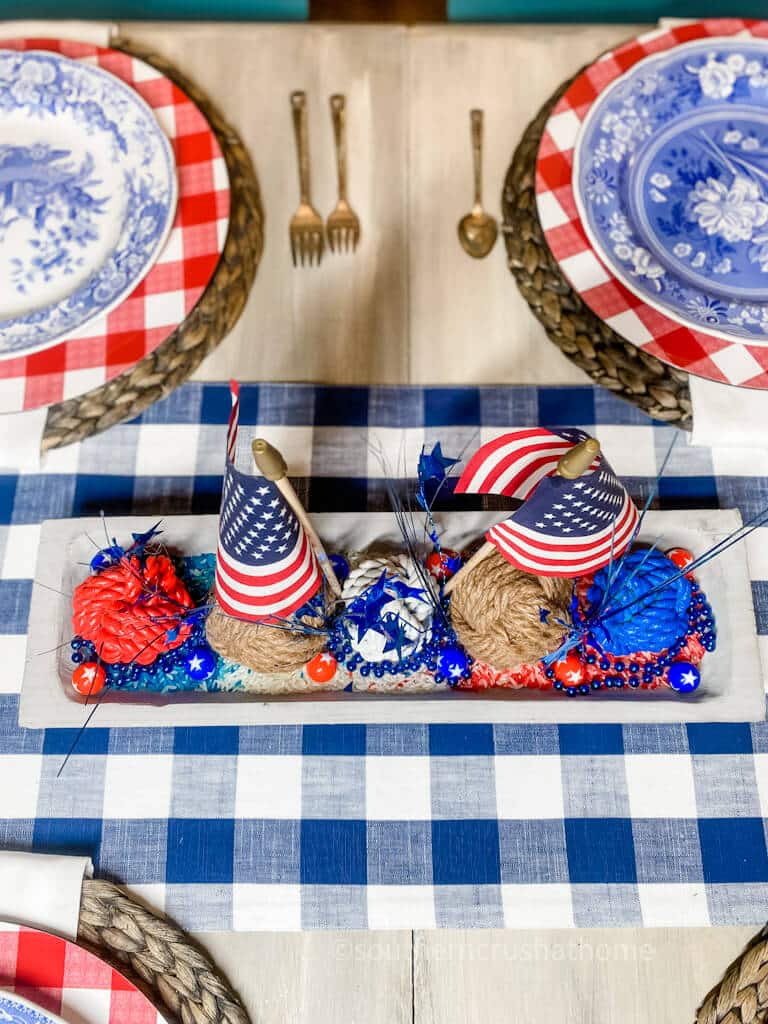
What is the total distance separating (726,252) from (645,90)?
0.70 ft

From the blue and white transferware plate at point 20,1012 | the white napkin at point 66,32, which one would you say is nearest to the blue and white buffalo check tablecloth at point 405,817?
the blue and white transferware plate at point 20,1012

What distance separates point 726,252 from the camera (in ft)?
2.83

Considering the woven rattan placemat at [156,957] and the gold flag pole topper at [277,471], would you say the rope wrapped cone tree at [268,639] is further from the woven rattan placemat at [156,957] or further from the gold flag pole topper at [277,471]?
the woven rattan placemat at [156,957]

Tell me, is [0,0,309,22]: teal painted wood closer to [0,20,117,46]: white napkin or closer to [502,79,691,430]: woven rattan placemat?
[0,20,117,46]: white napkin

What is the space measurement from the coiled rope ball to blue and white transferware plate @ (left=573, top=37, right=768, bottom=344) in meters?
0.33

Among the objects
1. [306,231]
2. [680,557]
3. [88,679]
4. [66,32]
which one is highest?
[66,32]

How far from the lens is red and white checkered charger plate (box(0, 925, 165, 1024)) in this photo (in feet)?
2.29

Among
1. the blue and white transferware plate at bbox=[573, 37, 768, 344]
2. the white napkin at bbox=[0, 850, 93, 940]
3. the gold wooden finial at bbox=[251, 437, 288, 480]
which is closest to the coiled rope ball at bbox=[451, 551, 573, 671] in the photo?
the gold wooden finial at bbox=[251, 437, 288, 480]

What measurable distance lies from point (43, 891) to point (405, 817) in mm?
339

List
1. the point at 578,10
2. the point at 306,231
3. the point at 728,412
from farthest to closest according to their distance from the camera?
the point at 578,10, the point at 306,231, the point at 728,412

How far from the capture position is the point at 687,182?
89cm

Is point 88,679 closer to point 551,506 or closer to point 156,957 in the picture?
point 156,957

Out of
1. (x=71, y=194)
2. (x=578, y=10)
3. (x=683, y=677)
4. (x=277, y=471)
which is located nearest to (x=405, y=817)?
(x=683, y=677)

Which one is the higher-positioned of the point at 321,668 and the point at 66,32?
the point at 66,32
